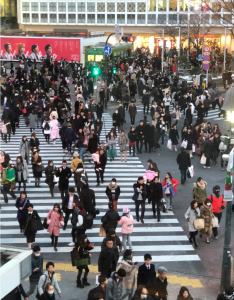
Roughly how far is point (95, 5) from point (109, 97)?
6185 centimetres

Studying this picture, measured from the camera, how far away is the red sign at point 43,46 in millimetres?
49406

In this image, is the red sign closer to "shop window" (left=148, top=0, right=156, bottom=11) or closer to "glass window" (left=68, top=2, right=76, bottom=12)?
"glass window" (left=68, top=2, right=76, bottom=12)

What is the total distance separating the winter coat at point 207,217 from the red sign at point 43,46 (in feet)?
125

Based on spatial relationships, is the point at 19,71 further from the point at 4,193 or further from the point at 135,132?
the point at 4,193

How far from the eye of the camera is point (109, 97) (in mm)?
36594

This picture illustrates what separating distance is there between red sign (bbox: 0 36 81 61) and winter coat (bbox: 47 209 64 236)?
3793 cm

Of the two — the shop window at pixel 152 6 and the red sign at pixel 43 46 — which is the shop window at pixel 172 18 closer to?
the shop window at pixel 152 6

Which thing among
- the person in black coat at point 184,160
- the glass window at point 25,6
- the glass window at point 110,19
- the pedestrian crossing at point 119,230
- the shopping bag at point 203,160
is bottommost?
the pedestrian crossing at point 119,230

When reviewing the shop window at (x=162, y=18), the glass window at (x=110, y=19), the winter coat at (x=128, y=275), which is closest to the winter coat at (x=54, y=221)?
the winter coat at (x=128, y=275)

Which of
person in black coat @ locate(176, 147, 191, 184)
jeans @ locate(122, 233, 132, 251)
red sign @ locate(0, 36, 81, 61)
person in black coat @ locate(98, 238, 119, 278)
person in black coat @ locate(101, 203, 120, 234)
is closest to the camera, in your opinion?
person in black coat @ locate(98, 238, 119, 278)

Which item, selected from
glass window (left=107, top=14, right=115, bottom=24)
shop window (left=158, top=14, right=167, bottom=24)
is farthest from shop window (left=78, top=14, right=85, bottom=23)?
shop window (left=158, top=14, right=167, bottom=24)

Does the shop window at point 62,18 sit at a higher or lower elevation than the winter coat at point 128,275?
higher

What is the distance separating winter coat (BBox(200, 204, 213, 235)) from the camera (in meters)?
13.5

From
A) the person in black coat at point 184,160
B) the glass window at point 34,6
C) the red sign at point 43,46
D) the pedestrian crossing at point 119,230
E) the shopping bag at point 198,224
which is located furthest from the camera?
the glass window at point 34,6
